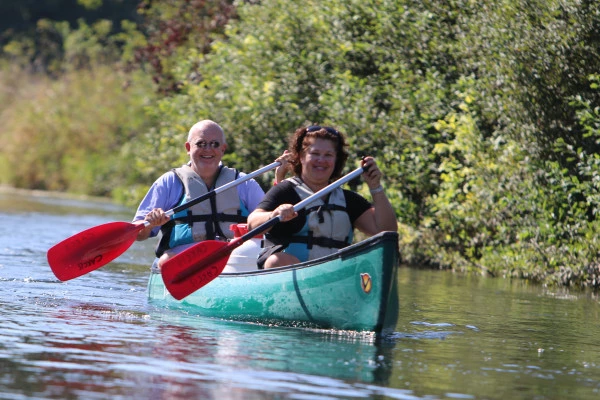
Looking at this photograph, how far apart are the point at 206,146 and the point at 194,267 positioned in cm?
110

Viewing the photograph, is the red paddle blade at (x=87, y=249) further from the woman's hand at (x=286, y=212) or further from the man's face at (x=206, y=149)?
the woman's hand at (x=286, y=212)

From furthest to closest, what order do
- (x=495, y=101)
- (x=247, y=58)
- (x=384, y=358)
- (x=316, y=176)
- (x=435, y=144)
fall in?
1. (x=247, y=58)
2. (x=435, y=144)
3. (x=495, y=101)
4. (x=316, y=176)
5. (x=384, y=358)

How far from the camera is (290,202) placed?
7387 mm

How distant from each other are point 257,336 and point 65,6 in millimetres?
51609

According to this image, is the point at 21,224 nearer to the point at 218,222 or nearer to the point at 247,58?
the point at 247,58

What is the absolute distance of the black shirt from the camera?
738cm

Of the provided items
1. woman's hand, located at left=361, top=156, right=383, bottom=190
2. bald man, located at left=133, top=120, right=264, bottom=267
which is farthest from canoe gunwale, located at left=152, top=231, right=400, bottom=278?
bald man, located at left=133, top=120, right=264, bottom=267

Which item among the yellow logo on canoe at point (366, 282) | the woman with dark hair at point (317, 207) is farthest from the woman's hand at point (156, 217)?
the yellow logo on canoe at point (366, 282)

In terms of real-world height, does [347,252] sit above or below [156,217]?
below

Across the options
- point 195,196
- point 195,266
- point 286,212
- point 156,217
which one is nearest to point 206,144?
point 195,196

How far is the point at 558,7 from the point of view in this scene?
11.2 meters

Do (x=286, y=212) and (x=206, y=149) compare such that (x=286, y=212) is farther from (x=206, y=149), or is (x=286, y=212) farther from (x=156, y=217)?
(x=206, y=149)

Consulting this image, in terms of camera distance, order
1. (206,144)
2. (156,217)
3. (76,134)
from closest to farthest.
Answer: (156,217) → (206,144) → (76,134)

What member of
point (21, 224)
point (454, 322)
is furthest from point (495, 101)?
point (21, 224)
